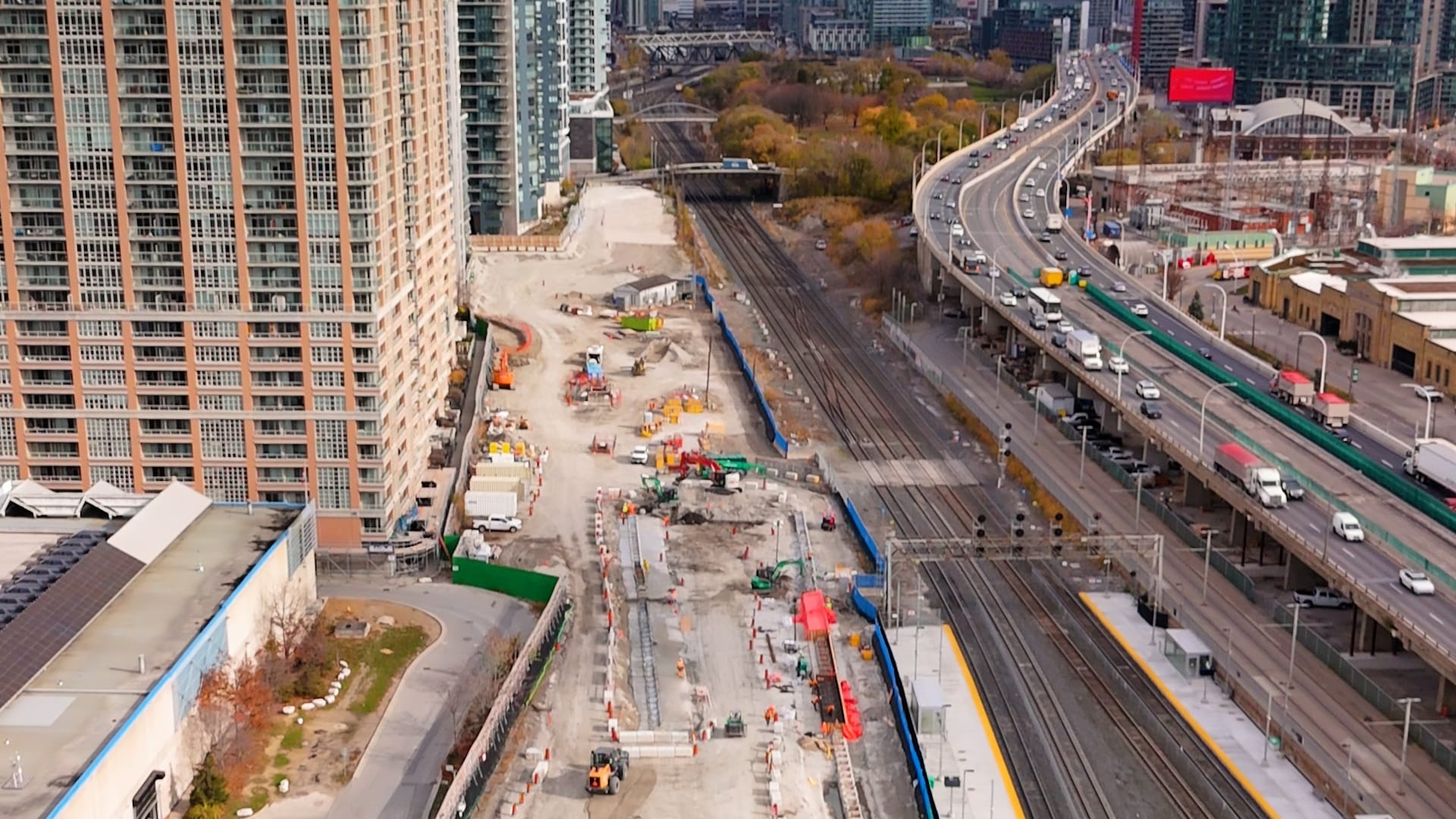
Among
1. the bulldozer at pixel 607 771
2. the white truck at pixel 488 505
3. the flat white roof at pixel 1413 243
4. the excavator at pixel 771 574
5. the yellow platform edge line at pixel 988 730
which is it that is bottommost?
the yellow platform edge line at pixel 988 730

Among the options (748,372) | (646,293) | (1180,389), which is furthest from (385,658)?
(646,293)

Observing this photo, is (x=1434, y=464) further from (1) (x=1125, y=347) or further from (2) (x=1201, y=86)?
(2) (x=1201, y=86)

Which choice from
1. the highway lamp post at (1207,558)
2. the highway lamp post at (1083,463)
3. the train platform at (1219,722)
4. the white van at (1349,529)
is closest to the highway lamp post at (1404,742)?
the train platform at (1219,722)

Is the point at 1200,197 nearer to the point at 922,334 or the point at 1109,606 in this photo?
the point at 922,334

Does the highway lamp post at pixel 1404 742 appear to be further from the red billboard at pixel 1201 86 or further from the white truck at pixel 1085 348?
the red billboard at pixel 1201 86

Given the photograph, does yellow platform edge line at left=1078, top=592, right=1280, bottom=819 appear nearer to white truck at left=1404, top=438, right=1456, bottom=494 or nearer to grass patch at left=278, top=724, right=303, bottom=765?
white truck at left=1404, top=438, right=1456, bottom=494

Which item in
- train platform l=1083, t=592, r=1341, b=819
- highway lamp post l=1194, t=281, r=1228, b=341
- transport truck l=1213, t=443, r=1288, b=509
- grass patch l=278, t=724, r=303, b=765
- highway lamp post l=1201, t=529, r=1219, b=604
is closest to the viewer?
train platform l=1083, t=592, r=1341, b=819

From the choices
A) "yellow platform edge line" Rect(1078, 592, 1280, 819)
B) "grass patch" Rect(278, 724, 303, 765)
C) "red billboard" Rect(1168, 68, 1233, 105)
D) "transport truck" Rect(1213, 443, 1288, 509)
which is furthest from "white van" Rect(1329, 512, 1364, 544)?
"red billboard" Rect(1168, 68, 1233, 105)
